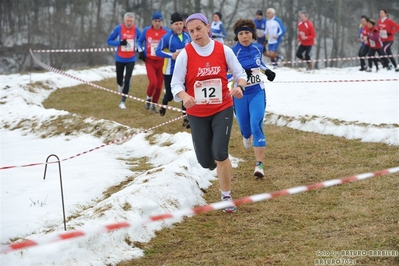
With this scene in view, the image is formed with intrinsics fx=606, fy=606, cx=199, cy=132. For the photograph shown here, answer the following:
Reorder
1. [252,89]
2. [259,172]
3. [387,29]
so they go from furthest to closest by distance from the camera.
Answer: [387,29] < [259,172] < [252,89]

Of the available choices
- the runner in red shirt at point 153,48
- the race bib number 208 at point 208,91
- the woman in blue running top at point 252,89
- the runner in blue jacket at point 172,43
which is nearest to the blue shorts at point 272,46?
the runner in red shirt at point 153,48

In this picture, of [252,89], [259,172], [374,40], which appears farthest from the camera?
[374,40]

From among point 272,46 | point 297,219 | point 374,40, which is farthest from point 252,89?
point 272,46

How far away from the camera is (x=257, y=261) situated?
4.76 metres

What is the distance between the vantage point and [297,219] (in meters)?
5.91

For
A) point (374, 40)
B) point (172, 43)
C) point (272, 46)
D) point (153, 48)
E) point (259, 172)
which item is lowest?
point (259, 172)

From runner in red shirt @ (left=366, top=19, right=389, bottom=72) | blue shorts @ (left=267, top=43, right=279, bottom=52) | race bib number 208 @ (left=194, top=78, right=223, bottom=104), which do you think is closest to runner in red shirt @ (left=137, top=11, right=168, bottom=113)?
race bib number 208 @ (left=194, top=78, right=223, bottom=104)

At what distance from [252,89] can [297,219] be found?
2171 mm

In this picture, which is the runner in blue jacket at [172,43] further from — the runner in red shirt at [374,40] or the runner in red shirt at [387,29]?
the runner in red shirt at [387,29]

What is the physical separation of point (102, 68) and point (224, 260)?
63.5 ft

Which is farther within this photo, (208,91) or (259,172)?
(259,172)

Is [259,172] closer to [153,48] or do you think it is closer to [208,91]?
→ [208,91]

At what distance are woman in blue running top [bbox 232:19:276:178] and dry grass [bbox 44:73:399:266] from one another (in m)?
0.54

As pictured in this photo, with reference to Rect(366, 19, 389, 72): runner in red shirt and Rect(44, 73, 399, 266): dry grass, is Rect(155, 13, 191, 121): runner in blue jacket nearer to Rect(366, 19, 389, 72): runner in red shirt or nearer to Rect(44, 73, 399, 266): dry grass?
Rect(44, 73, 399, 266): dry grass
